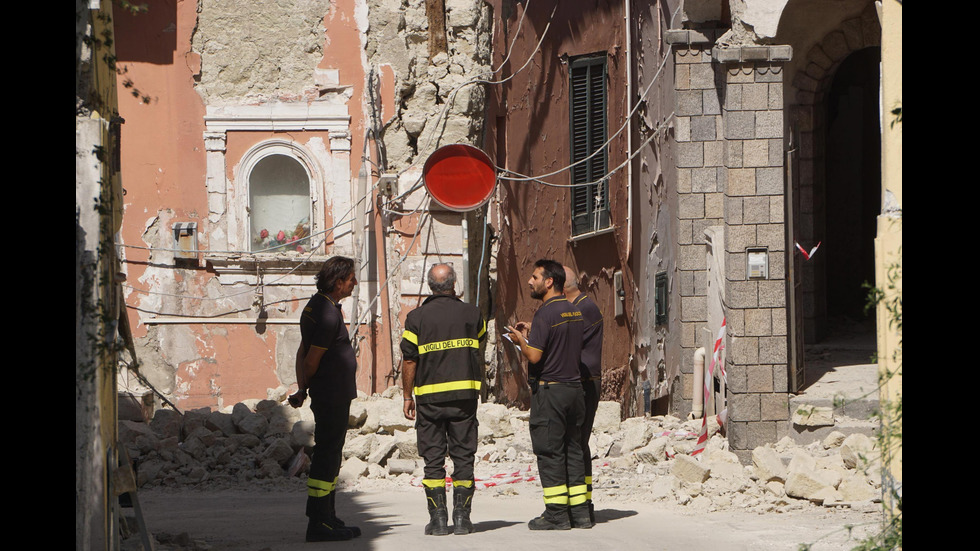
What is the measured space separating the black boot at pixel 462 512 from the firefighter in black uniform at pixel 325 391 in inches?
26.2

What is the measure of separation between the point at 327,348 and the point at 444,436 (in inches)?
36.6

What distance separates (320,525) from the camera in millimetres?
7418

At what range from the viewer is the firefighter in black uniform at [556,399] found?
7.73m

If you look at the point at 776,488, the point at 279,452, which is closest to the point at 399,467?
the point at 279,452

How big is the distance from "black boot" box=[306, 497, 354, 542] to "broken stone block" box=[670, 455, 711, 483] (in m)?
2.86

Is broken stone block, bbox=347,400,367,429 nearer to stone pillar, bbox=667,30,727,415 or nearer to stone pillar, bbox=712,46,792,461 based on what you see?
stone pillar, bbox=667,30,727,415

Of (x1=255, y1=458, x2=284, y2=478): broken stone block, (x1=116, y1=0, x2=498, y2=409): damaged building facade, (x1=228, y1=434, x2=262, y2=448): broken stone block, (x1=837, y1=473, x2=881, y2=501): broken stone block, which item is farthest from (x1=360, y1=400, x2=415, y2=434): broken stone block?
(x1=837, y1=473, x2=881, y2=501): broken stone block

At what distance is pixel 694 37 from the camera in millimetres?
11609

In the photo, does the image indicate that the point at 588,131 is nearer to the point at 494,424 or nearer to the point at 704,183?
the point at 704,183

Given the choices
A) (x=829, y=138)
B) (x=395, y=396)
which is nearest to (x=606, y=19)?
(x=829, y=138)

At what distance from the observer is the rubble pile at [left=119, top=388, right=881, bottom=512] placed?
873 centimetres

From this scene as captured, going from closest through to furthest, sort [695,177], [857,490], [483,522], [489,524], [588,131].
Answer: [489,524] < [483,522] < [857,490] < [695,177] < [588,131]

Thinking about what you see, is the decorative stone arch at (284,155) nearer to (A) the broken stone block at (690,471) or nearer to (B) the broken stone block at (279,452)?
(B) the broken stone block at (279,452)

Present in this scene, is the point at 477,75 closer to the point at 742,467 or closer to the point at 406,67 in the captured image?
the point at 406,67
